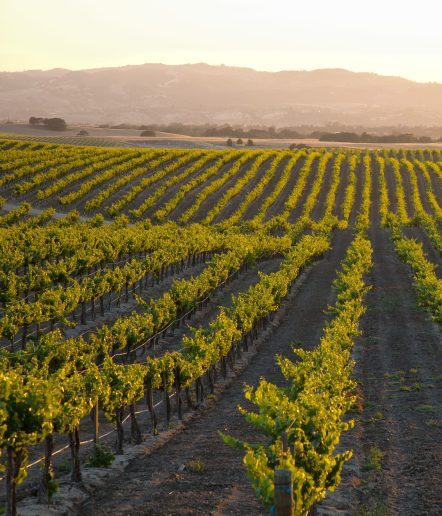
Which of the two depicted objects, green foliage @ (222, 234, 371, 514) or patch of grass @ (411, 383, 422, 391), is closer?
green foliage @ (222, 234, 371, 514)

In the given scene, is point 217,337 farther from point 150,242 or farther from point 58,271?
point 150,242

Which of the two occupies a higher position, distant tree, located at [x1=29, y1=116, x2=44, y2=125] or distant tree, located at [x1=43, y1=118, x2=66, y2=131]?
distant tree, located at [x1=29, y1=116, x2=44, y2=125]

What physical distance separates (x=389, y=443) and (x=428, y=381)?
8177 millimetres

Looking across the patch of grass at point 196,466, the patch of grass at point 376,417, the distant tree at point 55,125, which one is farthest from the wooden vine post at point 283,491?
the distant tree at point 55,125

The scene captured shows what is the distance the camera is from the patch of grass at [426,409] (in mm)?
26119

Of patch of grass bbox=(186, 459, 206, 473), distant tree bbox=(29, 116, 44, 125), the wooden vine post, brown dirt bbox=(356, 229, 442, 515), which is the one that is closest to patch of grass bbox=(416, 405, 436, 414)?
brown dirt bbox=(356, 229, 442, 515)

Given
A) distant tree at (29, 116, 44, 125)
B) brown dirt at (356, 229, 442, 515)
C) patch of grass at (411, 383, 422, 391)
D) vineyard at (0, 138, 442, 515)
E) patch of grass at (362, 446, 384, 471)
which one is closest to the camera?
vineyard at (0, 138, 442, 515)

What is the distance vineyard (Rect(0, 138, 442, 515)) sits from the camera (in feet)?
55.9

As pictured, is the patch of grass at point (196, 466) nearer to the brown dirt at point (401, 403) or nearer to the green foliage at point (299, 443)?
the green foliage at point (299, 443)

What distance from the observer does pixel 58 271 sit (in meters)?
42.6

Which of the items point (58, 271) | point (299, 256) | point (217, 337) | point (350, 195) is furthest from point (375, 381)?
point (350, 195)

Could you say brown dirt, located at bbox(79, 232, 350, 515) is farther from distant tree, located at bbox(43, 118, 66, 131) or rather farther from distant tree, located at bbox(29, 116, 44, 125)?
distant tree, located at bbox(29, 116, 44, 125)

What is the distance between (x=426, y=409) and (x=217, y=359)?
7583 mm

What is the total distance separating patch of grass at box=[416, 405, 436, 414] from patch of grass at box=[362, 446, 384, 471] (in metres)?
4.51
